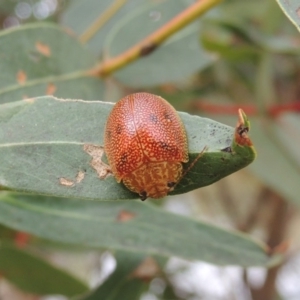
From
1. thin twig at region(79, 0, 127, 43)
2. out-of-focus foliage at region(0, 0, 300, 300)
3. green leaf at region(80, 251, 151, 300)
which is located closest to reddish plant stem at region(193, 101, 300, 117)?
out-of-focus foliage at region(0, 0, 300, 300)

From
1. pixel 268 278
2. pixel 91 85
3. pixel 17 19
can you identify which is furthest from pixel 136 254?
pixel 17 19

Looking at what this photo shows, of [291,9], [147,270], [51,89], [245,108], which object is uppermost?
[291,9]

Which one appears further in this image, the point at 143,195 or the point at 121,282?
the point at 121,282

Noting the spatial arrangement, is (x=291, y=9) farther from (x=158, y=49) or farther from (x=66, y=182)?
(x=158, y=49)

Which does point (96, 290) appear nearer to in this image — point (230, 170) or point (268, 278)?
point (230, 170)

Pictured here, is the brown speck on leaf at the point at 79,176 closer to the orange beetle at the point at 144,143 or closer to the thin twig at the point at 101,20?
the orange beetle at the point at 144,143

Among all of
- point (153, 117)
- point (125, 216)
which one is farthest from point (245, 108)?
point (153, 117)
